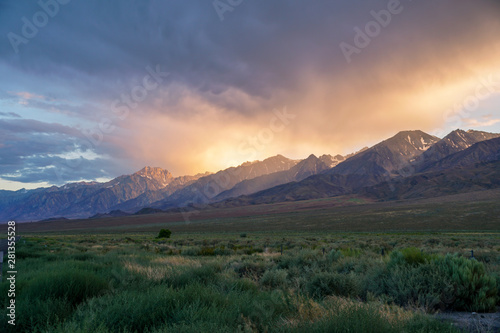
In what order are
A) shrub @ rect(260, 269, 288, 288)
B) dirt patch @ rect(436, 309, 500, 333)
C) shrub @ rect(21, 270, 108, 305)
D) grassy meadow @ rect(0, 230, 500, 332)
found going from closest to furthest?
grassy meadow @ rect(0, 230, 500, 332) → dirt patch @ rect(436, 309, 500, 333) → shrub @ rect(21, 270, 108, 305) → shrub @ rect(260, 269, 288, 288)

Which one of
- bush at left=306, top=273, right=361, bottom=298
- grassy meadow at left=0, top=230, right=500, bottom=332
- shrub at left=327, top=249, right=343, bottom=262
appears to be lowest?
shrub at left=327, top=249, right=343, bottom=262

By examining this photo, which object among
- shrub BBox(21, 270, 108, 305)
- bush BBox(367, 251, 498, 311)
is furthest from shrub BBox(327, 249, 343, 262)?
shrub BBox(21, 270, 108, 305)

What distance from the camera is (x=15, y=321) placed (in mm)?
5227

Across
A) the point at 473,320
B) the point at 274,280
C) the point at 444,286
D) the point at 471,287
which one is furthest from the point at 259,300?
the point at 471,287

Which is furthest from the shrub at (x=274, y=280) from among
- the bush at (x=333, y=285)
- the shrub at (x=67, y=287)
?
the shrub at (x=67, y=287)

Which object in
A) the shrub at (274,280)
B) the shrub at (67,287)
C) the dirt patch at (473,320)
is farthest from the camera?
the shrub at (274,280)

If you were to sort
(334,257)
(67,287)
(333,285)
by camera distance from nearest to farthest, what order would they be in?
(67,287), (333,285), (334,257)

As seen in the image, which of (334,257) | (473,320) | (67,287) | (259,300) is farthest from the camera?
(334,257)

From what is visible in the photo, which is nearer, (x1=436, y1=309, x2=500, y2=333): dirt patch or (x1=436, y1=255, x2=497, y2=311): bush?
(x1=436, y1=309, x2=500, y2=333): dirt patch

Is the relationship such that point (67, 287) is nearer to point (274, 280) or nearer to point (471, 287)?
point (274, 280)

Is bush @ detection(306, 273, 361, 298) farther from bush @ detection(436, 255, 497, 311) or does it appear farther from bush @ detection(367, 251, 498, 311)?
bush @ detection(436, 255, 497, 311)

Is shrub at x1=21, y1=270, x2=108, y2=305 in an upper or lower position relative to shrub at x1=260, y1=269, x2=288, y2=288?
upper

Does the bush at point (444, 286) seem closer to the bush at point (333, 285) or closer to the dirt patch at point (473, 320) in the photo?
the dirt patch at point (473, 320)

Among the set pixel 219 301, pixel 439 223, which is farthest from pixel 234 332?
pixel 439 223
